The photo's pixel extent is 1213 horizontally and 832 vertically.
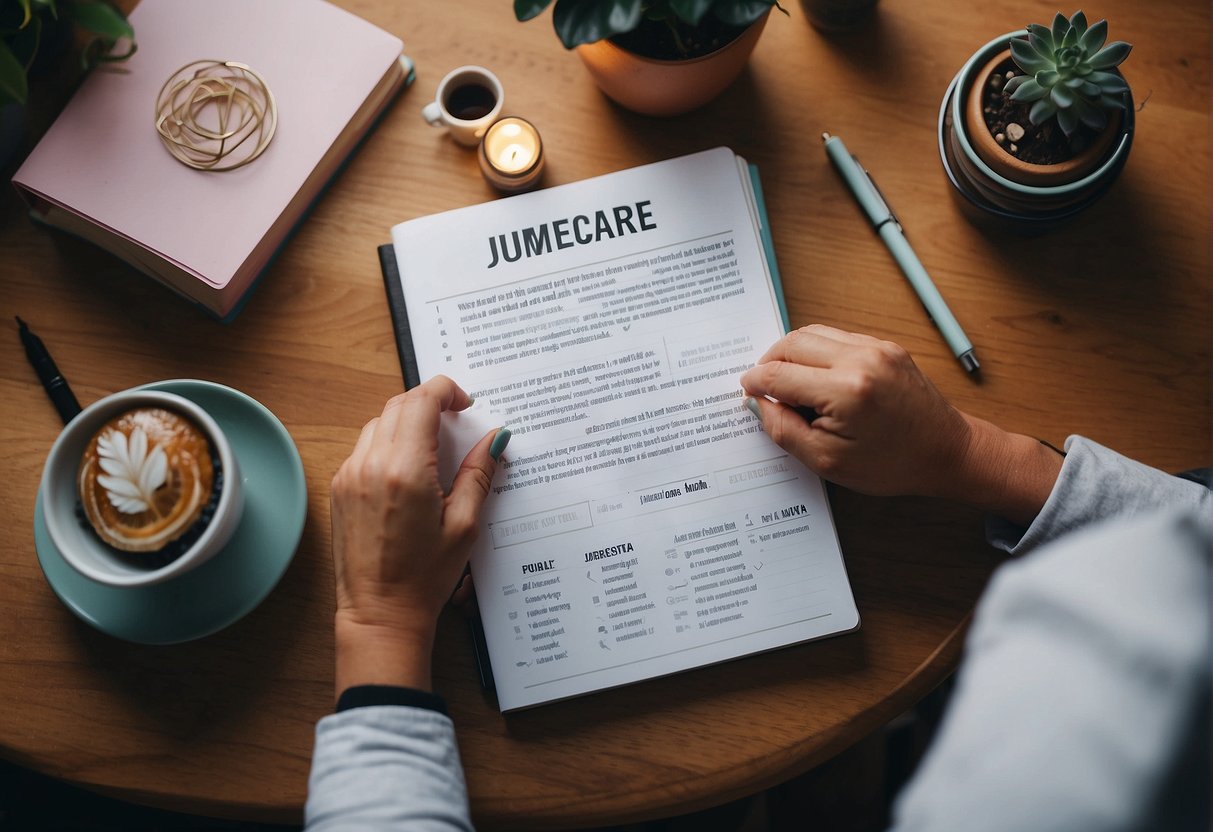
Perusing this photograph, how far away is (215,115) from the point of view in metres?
0.78

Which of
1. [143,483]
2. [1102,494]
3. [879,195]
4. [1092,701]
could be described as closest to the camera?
[1092,701]

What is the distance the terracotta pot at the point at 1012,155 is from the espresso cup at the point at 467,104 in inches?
17.9

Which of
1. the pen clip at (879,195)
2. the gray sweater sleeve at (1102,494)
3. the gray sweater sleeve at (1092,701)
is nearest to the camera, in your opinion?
the gray sweater sleeve at (1092,701)

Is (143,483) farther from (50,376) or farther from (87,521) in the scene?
(50,376)

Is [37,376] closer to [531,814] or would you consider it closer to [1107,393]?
[531,814]

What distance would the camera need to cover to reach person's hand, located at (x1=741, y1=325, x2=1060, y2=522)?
2.33 feet

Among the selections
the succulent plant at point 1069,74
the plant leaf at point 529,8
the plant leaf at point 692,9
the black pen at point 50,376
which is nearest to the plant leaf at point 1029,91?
the succulent plant at point 1069,74

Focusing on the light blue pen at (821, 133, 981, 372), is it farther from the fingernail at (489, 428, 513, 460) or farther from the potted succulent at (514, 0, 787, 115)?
the fingernail at (489, 428, 513, 460)

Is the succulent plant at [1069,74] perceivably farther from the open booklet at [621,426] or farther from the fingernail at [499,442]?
the fingernail at [499,442]

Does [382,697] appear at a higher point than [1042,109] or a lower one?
lower

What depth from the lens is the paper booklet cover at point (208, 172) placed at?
2.49 ft

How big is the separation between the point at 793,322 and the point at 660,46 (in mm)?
297

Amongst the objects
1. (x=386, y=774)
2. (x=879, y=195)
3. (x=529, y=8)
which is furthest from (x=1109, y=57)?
(x=386, y=774)

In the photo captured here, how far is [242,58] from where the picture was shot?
795 millimetres
